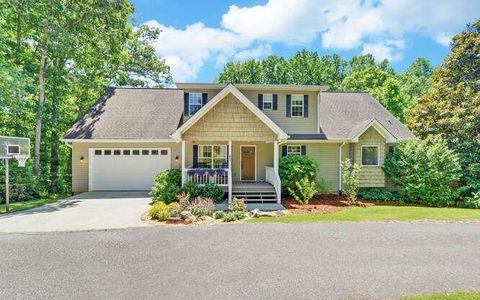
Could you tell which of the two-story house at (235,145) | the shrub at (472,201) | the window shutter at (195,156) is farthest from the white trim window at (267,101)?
the shrub at (472,201)

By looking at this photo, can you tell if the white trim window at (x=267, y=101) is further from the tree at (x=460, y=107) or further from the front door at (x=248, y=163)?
the tree at (x=460, y=107)

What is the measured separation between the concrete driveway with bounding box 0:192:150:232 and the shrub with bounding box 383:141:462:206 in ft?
47.2

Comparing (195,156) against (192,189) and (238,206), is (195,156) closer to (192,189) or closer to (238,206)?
(192,189)

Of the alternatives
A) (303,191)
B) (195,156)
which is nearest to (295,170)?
(303,191)

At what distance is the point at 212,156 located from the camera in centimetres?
1714

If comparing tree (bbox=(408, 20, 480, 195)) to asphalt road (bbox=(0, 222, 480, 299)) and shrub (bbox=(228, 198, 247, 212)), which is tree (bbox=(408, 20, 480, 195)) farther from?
shrub (bbox=(228, 198, 247, 212))

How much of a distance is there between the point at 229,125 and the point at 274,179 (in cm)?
374

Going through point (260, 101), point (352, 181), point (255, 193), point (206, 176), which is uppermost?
point (260, 101)

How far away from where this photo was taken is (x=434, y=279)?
6.07 m

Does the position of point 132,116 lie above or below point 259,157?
above

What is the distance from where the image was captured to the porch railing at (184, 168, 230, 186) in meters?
14.6

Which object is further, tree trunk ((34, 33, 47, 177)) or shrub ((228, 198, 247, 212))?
tree trunk ((34, 33, 47, 177))

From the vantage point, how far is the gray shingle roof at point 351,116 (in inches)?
711

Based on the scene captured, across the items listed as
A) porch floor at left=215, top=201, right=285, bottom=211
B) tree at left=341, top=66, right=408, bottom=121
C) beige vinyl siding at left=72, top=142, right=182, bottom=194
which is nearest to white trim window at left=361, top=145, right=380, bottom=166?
porch floor at left=215, top=201, right=285, bottom=211
